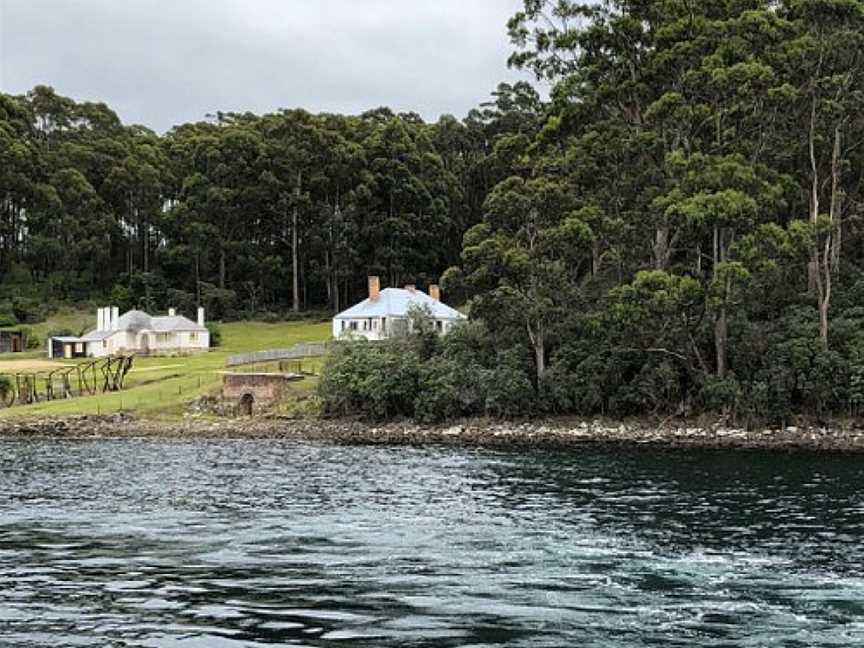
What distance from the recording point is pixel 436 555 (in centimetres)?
1980

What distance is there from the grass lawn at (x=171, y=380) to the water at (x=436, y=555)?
70.8 ft

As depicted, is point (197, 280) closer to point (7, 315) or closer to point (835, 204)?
point (7, 315)

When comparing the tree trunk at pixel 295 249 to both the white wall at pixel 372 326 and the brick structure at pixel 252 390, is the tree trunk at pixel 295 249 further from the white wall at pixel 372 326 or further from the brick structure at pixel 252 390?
Answer: the brick structure at pixel 252 390

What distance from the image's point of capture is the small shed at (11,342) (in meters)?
86.7

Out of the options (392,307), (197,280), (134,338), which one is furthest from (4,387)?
(197,280)

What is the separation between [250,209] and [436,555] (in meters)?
90.3

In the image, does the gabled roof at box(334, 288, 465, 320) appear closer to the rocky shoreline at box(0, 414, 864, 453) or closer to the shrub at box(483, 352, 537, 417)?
the rocky shoreline at box(0, 414, 864, 453)

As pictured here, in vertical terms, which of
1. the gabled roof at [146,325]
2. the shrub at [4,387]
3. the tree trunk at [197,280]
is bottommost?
the shrub at [4,387]

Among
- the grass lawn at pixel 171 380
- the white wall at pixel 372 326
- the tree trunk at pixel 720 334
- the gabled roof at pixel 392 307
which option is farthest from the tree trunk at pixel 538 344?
the gabled roof at pixel 392 307

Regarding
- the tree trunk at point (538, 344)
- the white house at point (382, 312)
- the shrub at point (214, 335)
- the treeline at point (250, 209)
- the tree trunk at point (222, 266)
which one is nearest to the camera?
the tree trunk at point (538, 344)

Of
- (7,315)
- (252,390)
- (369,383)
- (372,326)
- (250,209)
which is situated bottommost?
(252,390)

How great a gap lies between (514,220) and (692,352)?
11.8 metres

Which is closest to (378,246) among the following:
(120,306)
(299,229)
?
(299,229)

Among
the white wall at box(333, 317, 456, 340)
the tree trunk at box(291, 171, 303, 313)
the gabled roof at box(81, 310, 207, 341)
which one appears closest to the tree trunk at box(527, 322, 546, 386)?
the white wall at box(333, 317, 456, 340)
